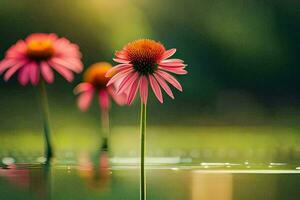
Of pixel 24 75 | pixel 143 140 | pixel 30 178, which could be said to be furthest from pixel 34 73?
pixel 143 140

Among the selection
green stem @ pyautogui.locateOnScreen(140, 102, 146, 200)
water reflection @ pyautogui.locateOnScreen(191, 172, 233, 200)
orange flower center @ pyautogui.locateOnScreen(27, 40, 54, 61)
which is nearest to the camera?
green stem @ pyautogui.locateOnScreen(140, 102, 146, 200)

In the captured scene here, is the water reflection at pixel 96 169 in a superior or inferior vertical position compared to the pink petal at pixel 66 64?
inferior

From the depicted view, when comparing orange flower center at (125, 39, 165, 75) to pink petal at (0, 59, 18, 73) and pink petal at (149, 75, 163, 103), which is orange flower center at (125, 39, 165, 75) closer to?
pink petal at (149, 75, 163, 103)

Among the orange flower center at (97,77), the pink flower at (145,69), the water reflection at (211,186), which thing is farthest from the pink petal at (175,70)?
the orange flower center at (97,77)

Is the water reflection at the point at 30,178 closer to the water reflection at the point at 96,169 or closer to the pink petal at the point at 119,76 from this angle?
the water reflection at the point at 96,169

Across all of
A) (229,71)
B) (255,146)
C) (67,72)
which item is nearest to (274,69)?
(229,71)

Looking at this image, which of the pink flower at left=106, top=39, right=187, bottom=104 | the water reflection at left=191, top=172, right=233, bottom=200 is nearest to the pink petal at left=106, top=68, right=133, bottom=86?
the pink flower at left=106, top=39, right=187, bottom=104

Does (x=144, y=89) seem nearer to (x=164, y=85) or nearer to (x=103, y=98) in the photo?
(x=164, y=85)

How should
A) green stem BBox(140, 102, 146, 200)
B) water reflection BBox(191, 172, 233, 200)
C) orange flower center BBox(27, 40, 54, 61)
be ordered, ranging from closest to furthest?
green stem BBox(140, 102, 146, 200) → water reflection BBox(191, 172, 233, 200) → orange flower center BBox(27, 40, 54, 61)
